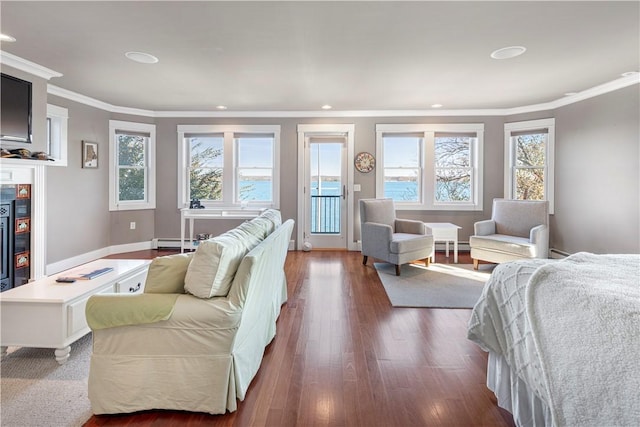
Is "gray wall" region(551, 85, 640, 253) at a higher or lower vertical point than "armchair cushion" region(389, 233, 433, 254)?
higher

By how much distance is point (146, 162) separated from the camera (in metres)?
5.90

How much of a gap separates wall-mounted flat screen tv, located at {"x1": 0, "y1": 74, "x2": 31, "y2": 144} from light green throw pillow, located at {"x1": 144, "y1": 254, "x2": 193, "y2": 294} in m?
2.93

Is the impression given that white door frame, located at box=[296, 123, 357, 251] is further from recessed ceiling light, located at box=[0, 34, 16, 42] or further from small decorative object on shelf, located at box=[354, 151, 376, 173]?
recessed ceiling light, located at box=[0, 34, 16, 42]

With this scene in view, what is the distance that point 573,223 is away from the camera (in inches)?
193

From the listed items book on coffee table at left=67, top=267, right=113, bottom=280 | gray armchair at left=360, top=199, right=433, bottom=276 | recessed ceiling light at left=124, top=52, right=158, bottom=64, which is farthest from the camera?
gray armchair at left=360, top=199, right=433, bottom=276

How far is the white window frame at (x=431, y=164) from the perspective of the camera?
5.75 meters

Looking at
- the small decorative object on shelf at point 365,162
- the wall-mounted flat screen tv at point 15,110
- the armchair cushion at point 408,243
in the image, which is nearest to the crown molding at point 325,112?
the small decorative object on shelf at point 365,162

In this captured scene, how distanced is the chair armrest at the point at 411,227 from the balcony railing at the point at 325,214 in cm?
137

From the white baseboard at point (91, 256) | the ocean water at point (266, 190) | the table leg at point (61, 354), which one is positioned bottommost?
the table leg at point (61, 354)

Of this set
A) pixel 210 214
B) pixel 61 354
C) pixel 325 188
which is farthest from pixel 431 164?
pixel 61 354

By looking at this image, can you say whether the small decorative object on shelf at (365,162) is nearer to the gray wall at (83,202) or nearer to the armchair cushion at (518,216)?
the armchair cushion at (518,216)

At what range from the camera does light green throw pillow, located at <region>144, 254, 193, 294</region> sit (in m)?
1.78

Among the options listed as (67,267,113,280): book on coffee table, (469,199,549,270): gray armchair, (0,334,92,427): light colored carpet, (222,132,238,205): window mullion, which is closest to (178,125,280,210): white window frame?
(222,132,238,205): window mullion

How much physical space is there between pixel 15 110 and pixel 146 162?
246cm
